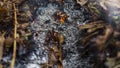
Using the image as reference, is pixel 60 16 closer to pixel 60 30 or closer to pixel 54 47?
pixel 60 30

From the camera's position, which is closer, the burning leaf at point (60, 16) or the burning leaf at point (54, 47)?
the burning leaf at point (54, 47)

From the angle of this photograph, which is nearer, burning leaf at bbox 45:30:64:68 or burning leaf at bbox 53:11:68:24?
burning leaf at bbox 45:30:64:68

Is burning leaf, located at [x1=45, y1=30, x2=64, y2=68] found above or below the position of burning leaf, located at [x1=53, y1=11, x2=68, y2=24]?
below

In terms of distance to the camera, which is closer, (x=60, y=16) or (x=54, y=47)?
(x=54, y=47)

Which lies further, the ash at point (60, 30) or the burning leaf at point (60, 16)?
the burning leaf at point (60, 16)

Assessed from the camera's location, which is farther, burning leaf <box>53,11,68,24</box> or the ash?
burning leaf <box>53,11,68,24</box>

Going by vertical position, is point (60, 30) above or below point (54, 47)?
above

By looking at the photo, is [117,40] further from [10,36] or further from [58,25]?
[10,36]

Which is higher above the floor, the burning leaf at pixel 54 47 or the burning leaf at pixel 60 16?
the burning leaf at pixel 60 16

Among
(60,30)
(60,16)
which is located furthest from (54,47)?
(60,16)

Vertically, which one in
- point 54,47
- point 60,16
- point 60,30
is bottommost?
point 54,47

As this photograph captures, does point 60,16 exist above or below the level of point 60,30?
above
